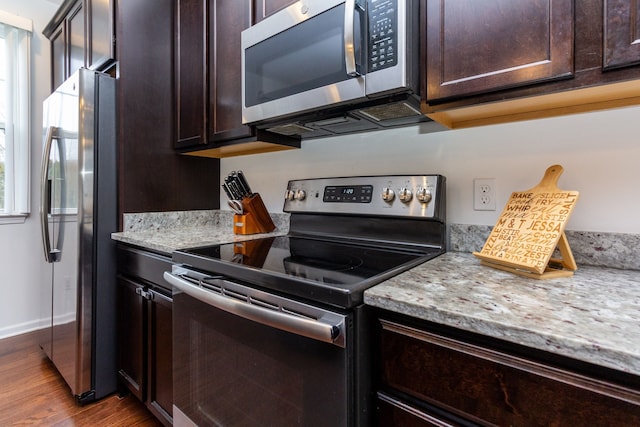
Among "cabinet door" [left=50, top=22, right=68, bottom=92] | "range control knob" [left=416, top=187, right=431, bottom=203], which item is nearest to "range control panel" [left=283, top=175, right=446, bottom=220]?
"range control knob" [left=416, top=187, right=431, bottom=203]

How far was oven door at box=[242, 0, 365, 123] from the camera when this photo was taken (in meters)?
1.05

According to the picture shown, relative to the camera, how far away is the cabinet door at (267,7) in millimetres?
1310

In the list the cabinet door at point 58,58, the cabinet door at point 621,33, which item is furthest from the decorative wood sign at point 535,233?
the cabinet door at point 58,58

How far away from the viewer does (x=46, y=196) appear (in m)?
1.80

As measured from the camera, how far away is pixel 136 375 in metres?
1.52

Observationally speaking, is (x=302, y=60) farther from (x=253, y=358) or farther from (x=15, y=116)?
(x=15, y=116)

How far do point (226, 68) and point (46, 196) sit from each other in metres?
1.26

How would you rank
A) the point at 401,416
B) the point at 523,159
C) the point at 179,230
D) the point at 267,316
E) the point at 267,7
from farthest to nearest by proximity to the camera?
1. the point at 179,230
2. the point at 267,7
3. the point at 523,159
4. the point at 267,316
5. the point at 401,416

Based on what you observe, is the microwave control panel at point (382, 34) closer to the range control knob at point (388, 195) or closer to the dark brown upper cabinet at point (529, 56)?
the dark brown upper cabinet at point (529, 56)

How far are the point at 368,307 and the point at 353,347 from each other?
9 centimetres

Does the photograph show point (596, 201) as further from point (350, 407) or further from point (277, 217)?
point (277, 217)

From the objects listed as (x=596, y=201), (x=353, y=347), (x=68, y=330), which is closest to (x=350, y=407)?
(x=353, y=347)

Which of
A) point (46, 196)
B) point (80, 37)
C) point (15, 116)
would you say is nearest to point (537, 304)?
point (46, 196)

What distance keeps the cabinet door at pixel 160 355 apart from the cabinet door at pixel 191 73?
2.80 ft
